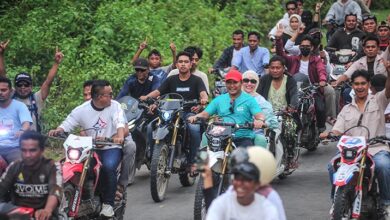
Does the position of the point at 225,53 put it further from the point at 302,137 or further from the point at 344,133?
the point at 344,133

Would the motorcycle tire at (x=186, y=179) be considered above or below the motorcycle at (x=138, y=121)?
below

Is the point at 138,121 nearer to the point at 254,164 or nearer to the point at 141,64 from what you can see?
the point at 141,64

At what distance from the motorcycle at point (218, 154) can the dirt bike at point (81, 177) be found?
1.11 m

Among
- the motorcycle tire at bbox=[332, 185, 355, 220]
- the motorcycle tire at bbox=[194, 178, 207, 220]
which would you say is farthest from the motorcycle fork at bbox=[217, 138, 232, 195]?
the motorcycle tire at bbox=[332, 185, 355, 220]

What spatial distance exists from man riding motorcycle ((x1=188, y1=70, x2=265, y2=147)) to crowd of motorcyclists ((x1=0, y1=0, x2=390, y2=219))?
1 cm

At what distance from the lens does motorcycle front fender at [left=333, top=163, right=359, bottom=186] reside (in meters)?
9.54

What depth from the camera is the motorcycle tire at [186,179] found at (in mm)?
13087

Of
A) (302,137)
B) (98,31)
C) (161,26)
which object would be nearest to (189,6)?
(161,26)

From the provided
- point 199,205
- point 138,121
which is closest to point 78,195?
point 199,205

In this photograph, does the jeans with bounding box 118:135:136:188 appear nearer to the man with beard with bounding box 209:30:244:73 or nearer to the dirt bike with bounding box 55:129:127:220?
the dirt bike with bounding box 55:129:127:220

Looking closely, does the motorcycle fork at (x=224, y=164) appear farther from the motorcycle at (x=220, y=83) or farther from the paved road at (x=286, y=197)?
the motorcycle at (x=220, y=83)

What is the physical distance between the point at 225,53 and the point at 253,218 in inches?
414

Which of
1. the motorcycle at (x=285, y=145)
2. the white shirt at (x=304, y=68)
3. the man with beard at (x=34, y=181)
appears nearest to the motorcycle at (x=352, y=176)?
the motorcycle at (x=285, y=145)

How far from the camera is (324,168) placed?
1441 cm
